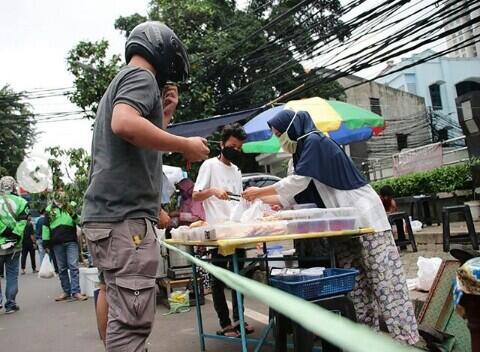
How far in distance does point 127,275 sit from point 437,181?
30.4 feet

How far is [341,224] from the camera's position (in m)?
2.90

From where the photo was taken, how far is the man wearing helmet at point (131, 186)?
1845 millimetres

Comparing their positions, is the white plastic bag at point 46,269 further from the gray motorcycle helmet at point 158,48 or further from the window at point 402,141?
the window at point 402,141

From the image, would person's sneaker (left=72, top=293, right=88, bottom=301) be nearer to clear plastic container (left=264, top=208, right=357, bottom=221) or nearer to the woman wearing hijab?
the woman wearing hijab

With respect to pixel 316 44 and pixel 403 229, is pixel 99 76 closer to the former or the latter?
pixel 316 44

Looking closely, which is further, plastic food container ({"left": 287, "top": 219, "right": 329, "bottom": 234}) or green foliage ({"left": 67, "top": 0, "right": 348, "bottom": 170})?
green foliage ({"left": 67, "top": 0, "right": 348, "bottom": 170})

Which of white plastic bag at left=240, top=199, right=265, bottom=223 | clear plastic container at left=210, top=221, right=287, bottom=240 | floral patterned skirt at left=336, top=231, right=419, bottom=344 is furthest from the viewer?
white plastic bag at left=240, top=199, right=265, bottom=223

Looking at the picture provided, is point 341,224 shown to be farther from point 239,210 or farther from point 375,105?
point 375,105

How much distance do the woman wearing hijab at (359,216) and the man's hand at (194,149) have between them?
4.20ft

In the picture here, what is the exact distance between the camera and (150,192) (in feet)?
6.72

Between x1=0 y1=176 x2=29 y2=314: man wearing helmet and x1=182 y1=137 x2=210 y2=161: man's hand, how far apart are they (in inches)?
211

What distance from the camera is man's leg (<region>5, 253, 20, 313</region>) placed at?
6547 millimetres

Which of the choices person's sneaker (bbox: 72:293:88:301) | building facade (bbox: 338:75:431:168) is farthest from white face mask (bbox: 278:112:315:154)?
building facade (bbox: 338:75:431:168)

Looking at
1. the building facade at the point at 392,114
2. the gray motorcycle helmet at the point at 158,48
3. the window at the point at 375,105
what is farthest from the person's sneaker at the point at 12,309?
the window at the point at 375,105
